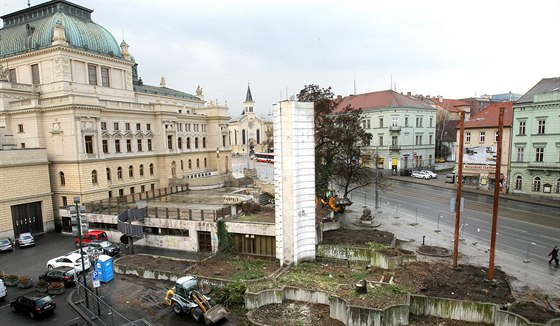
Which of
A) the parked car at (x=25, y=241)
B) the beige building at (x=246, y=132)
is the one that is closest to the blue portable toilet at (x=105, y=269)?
the parked car at (x=25, y=241)

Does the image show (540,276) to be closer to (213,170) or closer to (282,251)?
(282,251)

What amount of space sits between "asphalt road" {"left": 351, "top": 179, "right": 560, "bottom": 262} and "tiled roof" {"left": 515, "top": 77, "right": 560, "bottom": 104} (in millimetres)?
12766

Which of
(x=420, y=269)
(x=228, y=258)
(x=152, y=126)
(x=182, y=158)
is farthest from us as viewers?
(x=182, y=158)

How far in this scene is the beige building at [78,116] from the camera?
122ft

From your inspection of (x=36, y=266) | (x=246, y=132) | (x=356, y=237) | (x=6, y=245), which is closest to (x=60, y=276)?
(x=36, y=266)

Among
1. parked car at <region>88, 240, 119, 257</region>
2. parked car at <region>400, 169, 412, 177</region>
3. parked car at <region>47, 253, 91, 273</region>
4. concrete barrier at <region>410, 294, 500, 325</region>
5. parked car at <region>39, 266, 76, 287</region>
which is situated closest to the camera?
concrete barrier at <region>410, 294, 500, 325</region>

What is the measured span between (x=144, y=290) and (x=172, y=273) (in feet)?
6.00

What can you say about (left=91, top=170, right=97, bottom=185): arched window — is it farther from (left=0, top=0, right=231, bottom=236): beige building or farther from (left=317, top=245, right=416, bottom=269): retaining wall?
(left=317, top=245, right=416, bottom=269): retaining wall

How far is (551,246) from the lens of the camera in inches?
1030

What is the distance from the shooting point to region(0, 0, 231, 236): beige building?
122 feet

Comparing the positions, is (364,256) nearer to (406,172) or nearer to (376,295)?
(376,295)

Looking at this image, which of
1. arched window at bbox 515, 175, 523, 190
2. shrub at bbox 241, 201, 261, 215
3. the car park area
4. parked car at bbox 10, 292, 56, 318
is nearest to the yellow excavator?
shrub at bbox 241, 201, 261, 215

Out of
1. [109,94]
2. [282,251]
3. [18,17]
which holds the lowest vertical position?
[282,251]

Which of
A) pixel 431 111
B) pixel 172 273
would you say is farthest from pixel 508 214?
pixel 431 111
